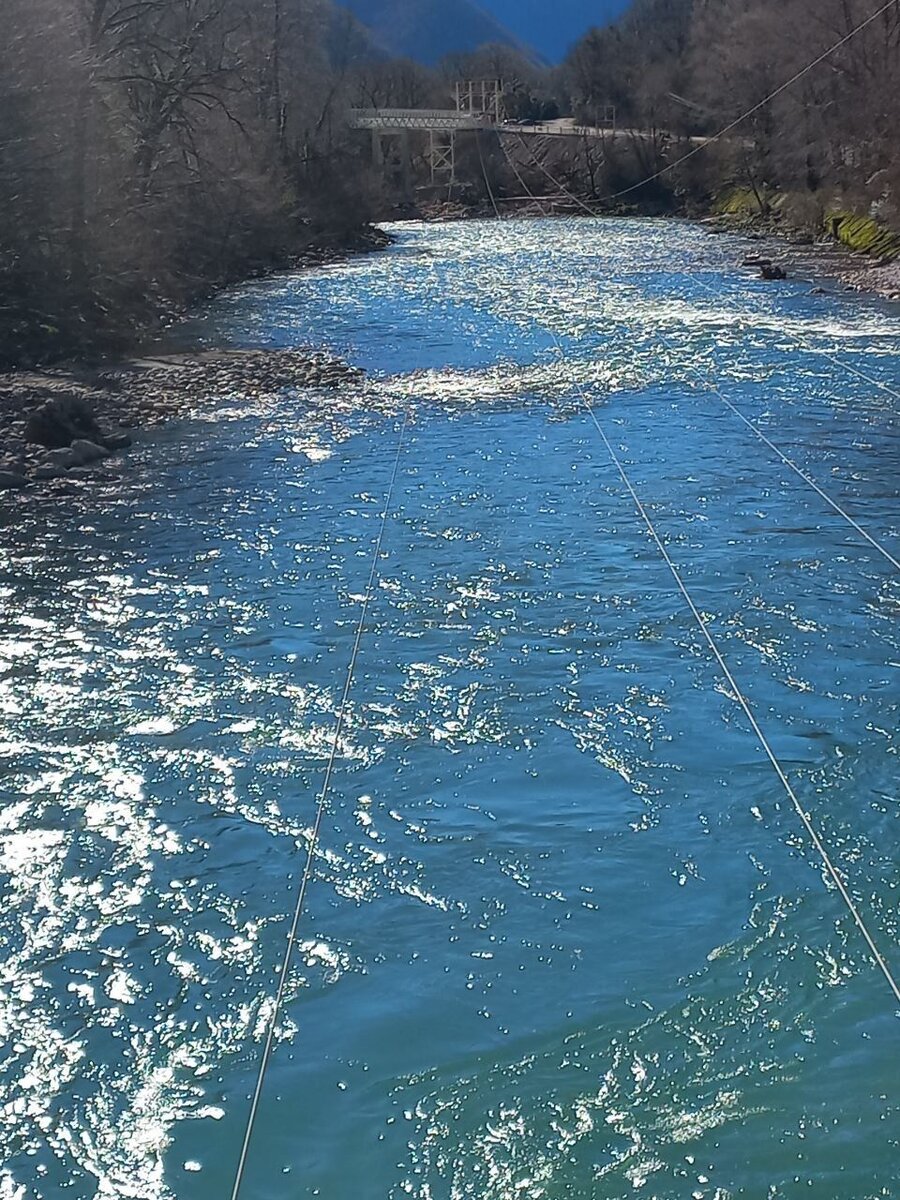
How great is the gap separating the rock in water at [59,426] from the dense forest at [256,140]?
5.10 meters

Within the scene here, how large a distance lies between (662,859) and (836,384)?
12956 millimetres

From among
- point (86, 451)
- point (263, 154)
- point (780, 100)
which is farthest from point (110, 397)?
point (780, 100)

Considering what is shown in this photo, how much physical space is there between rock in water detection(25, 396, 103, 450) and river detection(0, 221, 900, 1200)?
4.69 feet

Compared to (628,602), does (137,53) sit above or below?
above

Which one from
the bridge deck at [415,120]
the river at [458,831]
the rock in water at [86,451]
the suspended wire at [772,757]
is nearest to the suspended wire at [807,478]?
the river at [458,831]

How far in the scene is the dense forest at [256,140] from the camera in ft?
71.6

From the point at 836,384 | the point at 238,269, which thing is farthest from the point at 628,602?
the point at 238,269

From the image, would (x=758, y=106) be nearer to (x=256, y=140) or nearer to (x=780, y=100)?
(x=780, y=100)

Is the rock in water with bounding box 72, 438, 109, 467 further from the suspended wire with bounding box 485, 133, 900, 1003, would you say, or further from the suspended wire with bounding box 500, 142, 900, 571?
the suspended wire with bounding box 500, 142, 900, 571

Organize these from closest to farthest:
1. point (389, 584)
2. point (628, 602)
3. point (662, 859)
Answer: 1. point (662, 859)
2. point (628, 602)
3. point (389, 584)

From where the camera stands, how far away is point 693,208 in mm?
58750

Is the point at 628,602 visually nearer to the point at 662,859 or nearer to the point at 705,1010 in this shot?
A: the point at 662,859

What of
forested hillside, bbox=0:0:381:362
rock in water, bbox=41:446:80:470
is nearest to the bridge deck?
forested hillside, bbox=0:0:381:362

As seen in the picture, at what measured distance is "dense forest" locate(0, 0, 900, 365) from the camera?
21812mm
